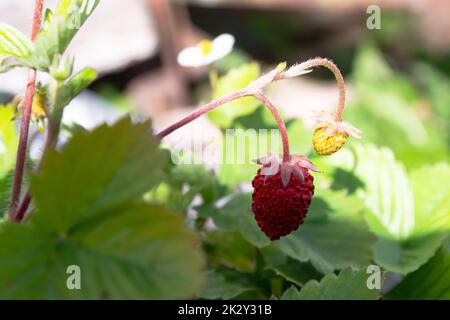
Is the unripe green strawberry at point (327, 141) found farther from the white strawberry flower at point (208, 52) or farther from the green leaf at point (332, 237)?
the white strawberry flower at point (208, 52)

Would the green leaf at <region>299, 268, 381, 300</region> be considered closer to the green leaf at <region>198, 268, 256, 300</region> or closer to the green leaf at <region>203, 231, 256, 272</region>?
the green leaf at <region>198, 268, 256, 300</region>

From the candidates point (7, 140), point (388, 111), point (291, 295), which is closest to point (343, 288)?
point (291, 295)

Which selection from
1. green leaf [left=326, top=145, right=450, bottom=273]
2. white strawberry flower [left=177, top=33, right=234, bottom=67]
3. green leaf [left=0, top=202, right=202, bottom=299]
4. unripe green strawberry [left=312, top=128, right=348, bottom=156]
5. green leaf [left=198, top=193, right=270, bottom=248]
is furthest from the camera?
white strawberry flower [left=177, top=33, right=234, bottom=67]

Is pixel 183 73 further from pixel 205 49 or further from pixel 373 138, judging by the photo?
pixel 205 49

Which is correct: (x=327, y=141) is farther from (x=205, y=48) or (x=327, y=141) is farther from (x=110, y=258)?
(x=205, y=48)

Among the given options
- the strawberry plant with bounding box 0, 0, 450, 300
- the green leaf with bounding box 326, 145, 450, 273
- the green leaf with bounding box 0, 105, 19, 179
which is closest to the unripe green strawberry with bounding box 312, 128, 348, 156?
the strawberry plant with bounding box 0, 0, 450, 300
